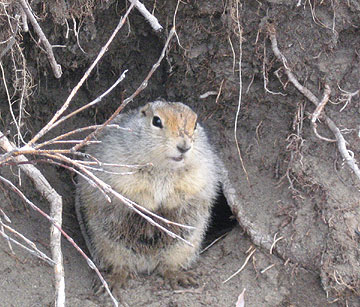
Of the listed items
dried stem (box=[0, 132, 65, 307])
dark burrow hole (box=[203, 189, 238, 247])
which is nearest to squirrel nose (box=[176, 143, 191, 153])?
dried stem (box=[0, 132, 65, 307])

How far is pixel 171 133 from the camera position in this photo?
14.2 ft

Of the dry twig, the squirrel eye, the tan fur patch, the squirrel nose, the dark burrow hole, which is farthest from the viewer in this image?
the dark burrow hole

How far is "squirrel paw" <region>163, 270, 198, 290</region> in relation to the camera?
491cm

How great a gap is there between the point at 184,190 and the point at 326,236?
4.21 ft

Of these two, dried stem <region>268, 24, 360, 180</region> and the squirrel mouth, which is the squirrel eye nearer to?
the squirrel mouth

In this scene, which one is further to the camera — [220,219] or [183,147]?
[220,219]

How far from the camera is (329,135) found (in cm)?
497

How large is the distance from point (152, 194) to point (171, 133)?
61cm

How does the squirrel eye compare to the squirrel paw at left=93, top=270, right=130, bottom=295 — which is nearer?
the squirrel eye

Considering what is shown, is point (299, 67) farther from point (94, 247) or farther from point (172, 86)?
point (94, 247)

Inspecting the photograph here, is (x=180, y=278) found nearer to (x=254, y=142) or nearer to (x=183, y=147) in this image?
(x=183, y=147)

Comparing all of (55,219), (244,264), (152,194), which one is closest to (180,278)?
(244,264)

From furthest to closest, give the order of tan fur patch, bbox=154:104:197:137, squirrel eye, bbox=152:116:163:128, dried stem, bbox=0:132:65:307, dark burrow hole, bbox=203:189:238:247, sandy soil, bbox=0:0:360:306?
dark burrow hole, bbox=203:189:238:247, sandy soil, bbox=0:0:360:306, squirrel eye, bbox=152:116:163:128, tan fur patch, bbox=154:104:197:137, dried stem, bbox=0:132:65:307

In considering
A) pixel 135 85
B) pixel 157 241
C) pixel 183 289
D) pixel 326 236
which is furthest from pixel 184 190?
pixel 135 85
